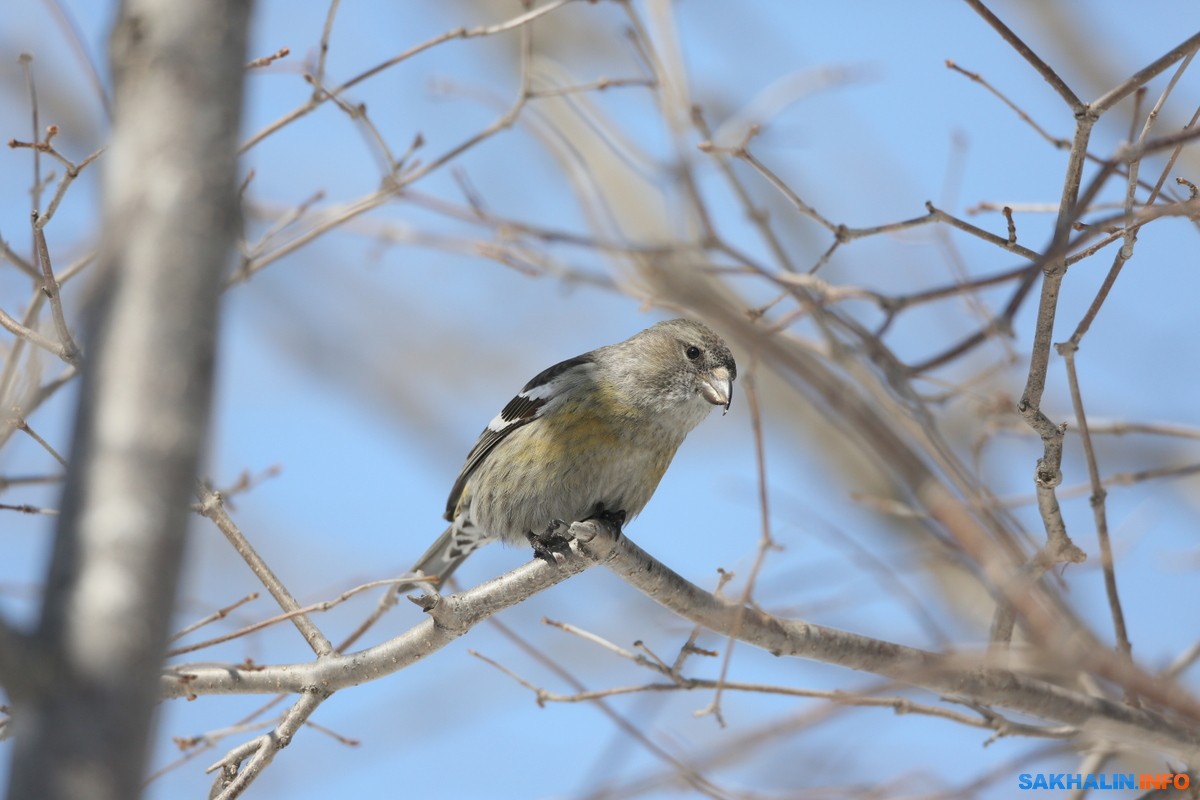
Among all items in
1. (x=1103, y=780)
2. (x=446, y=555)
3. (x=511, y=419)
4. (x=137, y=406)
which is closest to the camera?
(x=137, y=406)

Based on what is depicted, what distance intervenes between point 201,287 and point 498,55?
978 centimetres

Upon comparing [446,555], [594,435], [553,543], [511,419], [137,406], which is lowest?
[137,406]

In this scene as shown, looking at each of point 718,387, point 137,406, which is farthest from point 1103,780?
point 137,406

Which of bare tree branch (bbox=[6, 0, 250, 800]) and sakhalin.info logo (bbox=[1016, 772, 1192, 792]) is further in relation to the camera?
sakhalin.info logo (bbox=[1016, 772, 1192, 792])

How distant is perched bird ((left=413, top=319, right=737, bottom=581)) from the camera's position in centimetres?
499

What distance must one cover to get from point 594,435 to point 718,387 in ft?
2.21

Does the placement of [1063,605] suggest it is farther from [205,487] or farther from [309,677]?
[205,487]

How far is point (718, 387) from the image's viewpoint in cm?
525

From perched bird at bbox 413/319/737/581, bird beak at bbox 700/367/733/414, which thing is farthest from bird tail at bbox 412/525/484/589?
bird beak at bbox 700/367/733/414

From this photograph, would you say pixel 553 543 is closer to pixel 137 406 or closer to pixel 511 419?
pixel 511 419

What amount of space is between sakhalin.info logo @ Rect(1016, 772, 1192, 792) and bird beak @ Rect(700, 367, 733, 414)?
205 cm

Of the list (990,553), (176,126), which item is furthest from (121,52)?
(990,553)

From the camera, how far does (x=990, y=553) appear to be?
56.9 inches

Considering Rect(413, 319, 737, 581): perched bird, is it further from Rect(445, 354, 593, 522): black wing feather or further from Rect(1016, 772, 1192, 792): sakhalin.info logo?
Rect(1016, 772, 1192, 792): sakhalin.info logo
